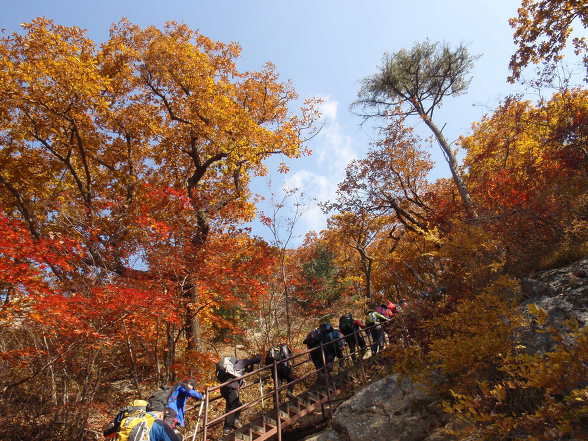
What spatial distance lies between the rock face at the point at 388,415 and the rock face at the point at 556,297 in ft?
6.15

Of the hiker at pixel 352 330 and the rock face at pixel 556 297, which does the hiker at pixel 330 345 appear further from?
the rock face at pixel 556 297

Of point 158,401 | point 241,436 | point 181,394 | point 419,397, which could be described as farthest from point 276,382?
point 419,397

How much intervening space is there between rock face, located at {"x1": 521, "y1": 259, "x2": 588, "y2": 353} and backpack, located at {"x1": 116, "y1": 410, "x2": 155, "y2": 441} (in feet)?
17.0

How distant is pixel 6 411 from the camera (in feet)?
23.0

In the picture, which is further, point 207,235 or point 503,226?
point 207,235

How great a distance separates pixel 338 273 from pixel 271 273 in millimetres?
12373

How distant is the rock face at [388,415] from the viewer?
5.06 metres

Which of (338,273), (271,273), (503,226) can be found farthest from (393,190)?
(338,273)

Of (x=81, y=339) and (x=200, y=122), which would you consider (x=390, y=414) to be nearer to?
(x=81, y=339)

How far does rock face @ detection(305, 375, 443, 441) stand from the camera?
16.6ft

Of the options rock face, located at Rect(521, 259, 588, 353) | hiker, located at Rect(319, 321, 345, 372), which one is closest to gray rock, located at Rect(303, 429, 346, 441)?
hiker, located at Rect(319, 321, 345, 372)

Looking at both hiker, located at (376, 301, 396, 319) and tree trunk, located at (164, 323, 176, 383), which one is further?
hiker, located at (376, 301, 396, 319)

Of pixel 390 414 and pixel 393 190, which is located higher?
pixel 393 190

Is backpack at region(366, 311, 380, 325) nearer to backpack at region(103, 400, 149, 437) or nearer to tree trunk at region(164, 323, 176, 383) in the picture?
tree trunk at region(164, 323, 176, 383)
